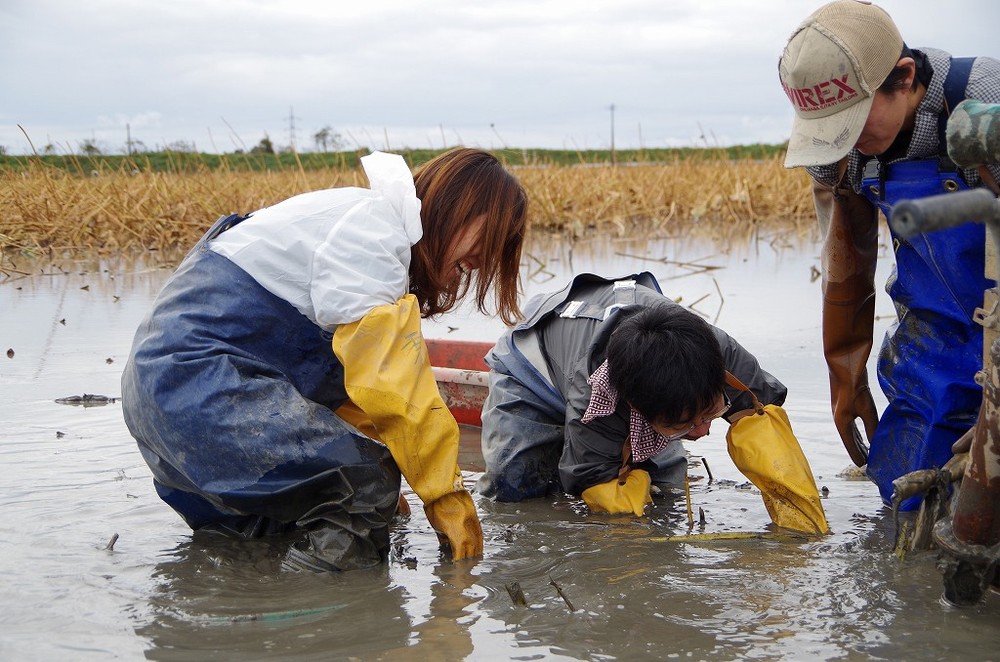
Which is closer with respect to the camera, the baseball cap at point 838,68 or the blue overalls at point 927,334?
the baseball cap at point 838,68

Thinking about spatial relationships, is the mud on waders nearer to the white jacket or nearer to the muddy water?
the muddy water

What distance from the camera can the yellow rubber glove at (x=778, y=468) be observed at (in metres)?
2.76

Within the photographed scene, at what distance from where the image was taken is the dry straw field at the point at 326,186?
830 centimetres

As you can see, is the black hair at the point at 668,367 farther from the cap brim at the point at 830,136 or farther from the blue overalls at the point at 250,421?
the blue overalls at the point at 250,421

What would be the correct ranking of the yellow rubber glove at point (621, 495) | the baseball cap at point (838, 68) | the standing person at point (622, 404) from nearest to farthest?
the baseball cap at point (838, 68) < the standing person at point (622, 404) < the yellow rubber glove at point (621, 495)

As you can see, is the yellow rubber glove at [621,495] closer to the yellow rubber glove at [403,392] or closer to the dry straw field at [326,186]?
the yellow rubber glove at [403,392]

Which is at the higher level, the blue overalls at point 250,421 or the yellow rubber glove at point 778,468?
the blue overalls at point 250,421

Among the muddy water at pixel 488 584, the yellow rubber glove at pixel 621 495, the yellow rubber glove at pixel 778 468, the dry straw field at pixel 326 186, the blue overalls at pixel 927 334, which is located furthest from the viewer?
the dry straw field at pixel 326 186

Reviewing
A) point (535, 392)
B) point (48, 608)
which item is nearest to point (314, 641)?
point (48, 608)

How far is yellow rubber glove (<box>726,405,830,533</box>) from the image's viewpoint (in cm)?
276

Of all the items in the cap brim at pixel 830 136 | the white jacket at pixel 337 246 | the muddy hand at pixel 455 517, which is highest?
the cap brim at pixel 830 136

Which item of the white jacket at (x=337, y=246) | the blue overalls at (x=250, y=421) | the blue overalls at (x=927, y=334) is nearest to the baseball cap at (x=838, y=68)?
the blue overalls at (x=927, y=334)

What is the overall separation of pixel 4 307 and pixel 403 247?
4.58 metres

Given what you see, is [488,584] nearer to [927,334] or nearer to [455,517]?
[455,517]
